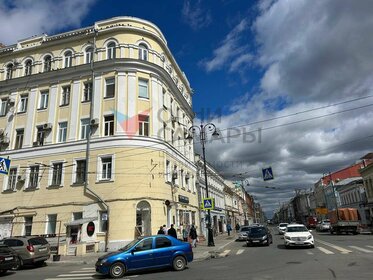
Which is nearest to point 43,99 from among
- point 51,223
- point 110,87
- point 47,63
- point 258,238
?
point 47,63

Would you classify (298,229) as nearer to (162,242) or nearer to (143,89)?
(162,242)

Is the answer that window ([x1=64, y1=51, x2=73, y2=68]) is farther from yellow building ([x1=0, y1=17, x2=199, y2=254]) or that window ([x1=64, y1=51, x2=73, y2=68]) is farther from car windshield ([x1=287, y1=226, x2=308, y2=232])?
car windshield ([x1=287, y1=226, x2=308, y2=232])

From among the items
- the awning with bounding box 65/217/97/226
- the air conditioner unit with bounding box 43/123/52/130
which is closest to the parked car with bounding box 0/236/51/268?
the awning with bounding box 65/217/97/226

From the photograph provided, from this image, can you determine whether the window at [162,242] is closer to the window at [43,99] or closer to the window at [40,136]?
the window at [40,136]

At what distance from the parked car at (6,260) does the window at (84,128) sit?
12.7 m

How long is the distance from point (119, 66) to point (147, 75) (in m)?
2.47

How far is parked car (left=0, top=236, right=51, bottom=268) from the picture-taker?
16164 millimetres

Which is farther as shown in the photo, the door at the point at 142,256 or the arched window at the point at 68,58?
the arched window at the point at 68,58

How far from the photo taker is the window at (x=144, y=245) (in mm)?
12609

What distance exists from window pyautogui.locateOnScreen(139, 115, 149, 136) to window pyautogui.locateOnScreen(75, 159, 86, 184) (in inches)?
207

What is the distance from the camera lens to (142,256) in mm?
12414

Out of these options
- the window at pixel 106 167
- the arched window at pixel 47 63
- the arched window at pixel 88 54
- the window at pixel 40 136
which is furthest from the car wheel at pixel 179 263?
the arched window at pixel 47 63

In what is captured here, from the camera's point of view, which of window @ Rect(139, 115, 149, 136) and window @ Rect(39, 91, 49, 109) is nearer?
window @ Rect(139, 115, 149, 136)

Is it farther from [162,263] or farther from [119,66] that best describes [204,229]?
[162,263]
